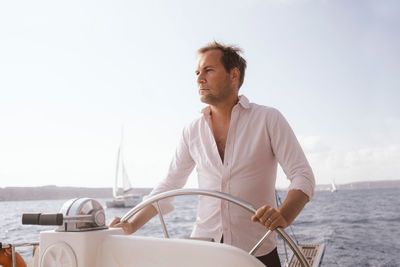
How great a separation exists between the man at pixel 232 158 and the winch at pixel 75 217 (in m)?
0.33

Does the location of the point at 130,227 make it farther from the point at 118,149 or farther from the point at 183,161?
the point at 118,149

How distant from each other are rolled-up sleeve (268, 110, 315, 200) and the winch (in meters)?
0.68

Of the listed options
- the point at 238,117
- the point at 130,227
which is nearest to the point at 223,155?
the point at 238,117

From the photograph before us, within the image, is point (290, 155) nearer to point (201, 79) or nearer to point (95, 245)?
point (201, 79)

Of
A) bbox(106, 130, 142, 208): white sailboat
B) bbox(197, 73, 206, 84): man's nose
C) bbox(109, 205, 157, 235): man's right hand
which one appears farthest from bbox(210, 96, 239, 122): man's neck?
bbox(106, 130, 142, 208): white sailboat

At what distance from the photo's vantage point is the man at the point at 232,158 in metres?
1.45

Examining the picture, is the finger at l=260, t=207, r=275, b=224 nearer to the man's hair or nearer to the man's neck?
the man's neck

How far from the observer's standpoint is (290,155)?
1.42 metres

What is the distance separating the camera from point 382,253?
405 inches

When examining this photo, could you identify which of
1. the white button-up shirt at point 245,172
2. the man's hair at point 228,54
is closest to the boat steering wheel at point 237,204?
the white button-up shirt at point 245,172

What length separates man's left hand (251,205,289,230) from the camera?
1104mm

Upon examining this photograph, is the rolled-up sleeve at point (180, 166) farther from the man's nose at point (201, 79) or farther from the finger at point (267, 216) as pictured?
the finger at point (267, 216)

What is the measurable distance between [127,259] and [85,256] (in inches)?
4.5

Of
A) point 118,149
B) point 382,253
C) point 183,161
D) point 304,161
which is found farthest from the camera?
point 118,149
